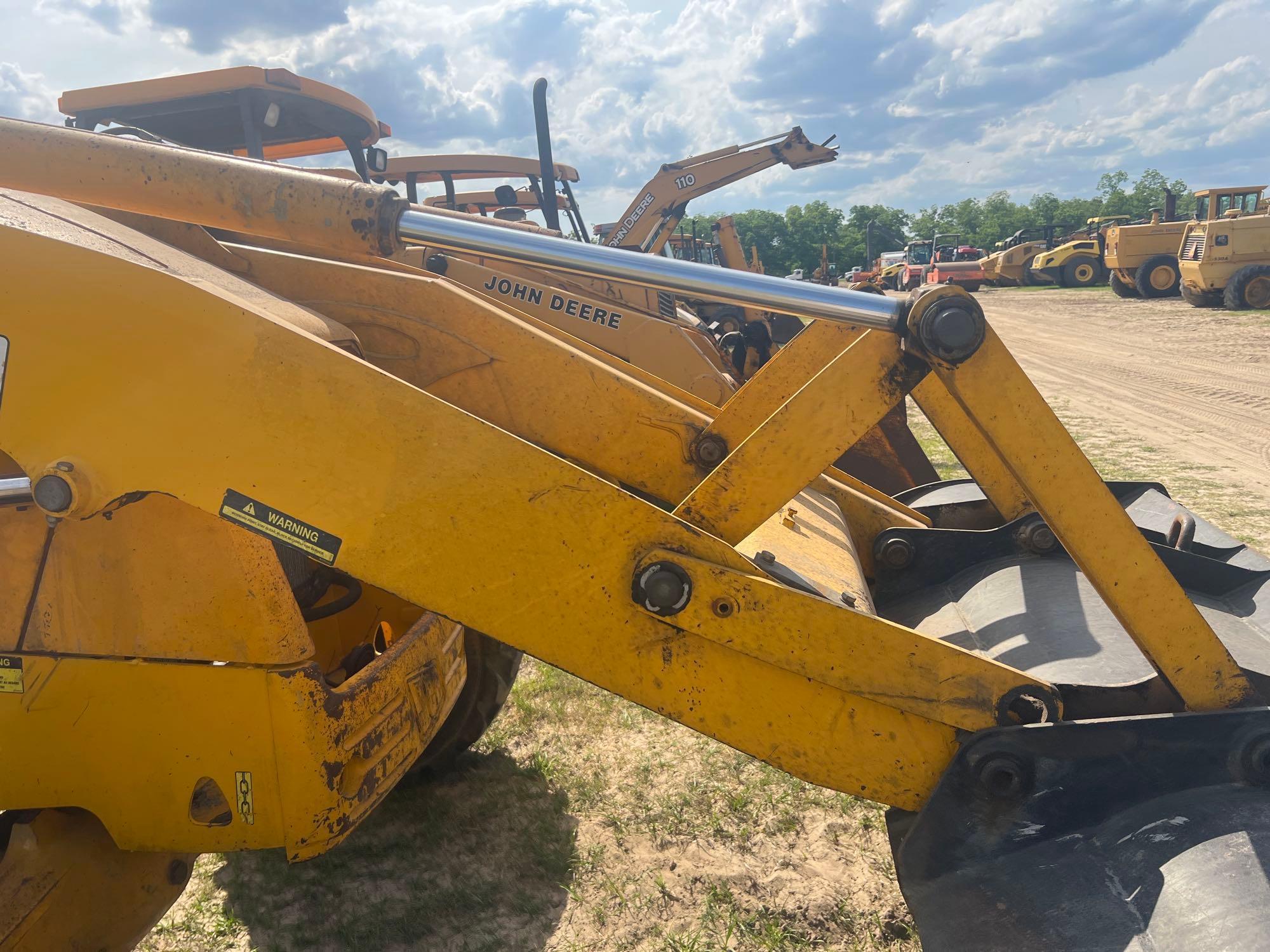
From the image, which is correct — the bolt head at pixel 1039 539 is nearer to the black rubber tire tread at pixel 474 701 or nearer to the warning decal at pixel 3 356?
the black rubber tire tread at pixel 474 701

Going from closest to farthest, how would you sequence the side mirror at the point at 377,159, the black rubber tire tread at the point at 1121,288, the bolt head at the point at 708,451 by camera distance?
the bolt head at the point at 708,451 < the side mirror at the point at 377,159 < the black rubber tire tread at the point at 1121,288

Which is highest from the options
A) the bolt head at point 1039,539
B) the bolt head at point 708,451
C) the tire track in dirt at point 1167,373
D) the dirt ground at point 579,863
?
the bolt head at point 708,451

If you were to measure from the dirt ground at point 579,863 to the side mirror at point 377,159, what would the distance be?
3.58 metres

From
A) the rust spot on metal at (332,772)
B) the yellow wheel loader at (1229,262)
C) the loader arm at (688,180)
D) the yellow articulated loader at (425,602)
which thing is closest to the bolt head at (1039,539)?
the yellow articulated loader at (425,602)

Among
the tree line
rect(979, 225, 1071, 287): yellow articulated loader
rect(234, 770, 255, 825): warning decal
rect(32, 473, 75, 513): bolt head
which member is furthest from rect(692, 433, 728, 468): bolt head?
the tree line

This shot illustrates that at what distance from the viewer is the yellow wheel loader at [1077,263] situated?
29844 mm

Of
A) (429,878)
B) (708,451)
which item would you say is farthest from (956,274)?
(429,878)

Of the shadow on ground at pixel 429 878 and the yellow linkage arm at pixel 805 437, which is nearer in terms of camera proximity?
the yellow linkage arm at pixel 805 437

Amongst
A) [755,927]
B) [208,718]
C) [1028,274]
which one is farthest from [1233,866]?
[1028,274]

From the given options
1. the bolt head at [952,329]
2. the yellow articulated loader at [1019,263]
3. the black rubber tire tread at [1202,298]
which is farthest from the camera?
the yellow articulated loader at [1019,263]

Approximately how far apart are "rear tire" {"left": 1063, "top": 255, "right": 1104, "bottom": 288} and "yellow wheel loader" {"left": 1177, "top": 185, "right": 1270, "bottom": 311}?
31.3 ft

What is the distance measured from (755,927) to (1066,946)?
3.80 ft

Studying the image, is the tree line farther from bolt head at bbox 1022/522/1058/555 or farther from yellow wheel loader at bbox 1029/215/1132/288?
bolt head at bbox 1022/522/1058/555

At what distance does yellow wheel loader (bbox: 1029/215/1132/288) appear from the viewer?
2984cm
